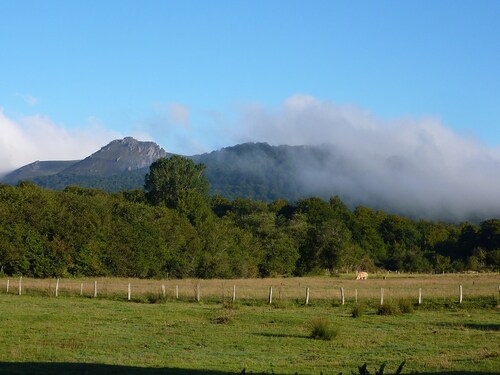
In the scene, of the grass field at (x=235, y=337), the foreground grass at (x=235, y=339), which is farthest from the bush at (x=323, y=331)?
the foreground grass at (x=235, y=339)

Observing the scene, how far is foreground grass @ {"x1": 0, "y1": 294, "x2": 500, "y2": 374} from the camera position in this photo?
66.3 ft

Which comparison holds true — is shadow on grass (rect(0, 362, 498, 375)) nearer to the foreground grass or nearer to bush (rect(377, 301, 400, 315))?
the foreground grass

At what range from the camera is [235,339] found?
25984 millimetres

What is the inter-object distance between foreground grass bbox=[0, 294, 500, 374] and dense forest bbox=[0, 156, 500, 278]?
98.1 feet

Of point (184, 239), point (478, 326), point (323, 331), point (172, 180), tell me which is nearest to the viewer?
point (323, 331)

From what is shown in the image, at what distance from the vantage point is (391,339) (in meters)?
26.4

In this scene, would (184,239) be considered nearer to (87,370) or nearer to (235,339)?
(235,339)

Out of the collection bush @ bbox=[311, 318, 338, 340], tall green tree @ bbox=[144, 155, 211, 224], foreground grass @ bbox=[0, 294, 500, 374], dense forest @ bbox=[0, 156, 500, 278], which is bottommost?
foreground grass @ bbox=[0, 294, 500, 374]

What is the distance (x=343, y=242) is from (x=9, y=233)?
4690 cm

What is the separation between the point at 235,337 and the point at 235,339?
56cm

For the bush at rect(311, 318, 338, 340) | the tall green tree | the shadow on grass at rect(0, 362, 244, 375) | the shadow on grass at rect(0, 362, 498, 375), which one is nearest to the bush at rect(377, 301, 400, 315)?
the bush at rect(311, 318, 338, 340)

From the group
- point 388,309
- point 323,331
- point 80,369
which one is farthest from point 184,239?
point 80,369

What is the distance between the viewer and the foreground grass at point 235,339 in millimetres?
20203

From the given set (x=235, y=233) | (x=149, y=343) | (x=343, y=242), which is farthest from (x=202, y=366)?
(x=343, y=242)
